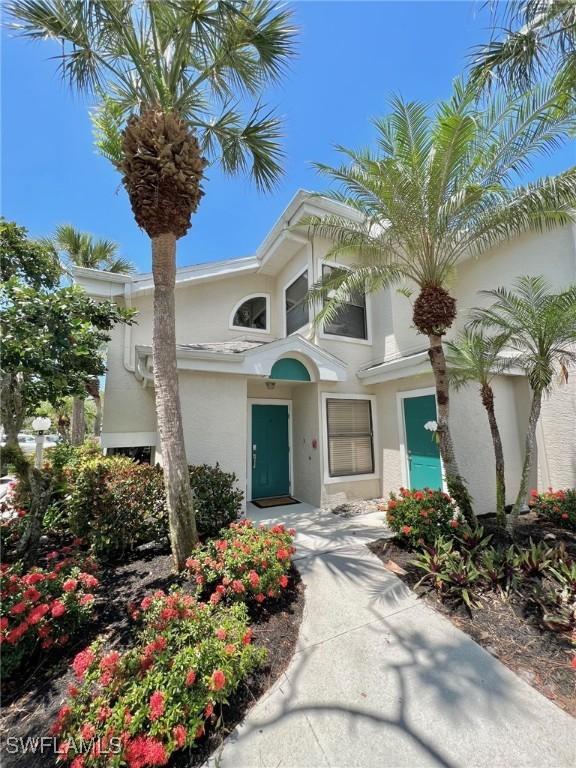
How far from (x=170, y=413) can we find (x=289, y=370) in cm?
411

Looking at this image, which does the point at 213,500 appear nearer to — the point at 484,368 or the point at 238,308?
the point at 484,368

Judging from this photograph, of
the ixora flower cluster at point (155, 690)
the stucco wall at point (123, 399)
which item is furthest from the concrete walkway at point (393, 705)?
the stucco wall at point (123, 399)

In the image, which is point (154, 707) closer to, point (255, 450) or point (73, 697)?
point (73, 697)

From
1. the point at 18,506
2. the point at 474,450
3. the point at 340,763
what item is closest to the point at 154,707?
the point at 340,763

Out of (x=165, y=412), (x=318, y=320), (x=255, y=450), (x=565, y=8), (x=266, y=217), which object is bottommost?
(x=255, y=450)

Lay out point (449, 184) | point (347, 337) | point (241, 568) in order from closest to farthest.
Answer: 1. point (241, 568)
2. point (449, 184)
3. point (347, 337)

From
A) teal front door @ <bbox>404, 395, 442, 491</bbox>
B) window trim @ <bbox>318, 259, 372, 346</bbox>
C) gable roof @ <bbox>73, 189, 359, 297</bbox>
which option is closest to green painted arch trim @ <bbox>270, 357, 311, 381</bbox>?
window trim @ <bbox>318, 259, 372, 346</bbox>

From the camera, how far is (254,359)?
299 inches

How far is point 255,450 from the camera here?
9.38 meters

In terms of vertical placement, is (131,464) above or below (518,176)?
below

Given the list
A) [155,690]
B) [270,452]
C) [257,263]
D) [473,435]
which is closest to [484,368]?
[473,435]

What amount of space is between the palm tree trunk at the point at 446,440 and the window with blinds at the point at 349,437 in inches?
128

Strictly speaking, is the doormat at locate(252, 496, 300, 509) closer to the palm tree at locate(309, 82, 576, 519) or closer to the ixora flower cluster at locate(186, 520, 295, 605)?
the ixora flower cluster at locate(186, 520, 295, 605)

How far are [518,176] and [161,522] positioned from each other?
9.07 meters
